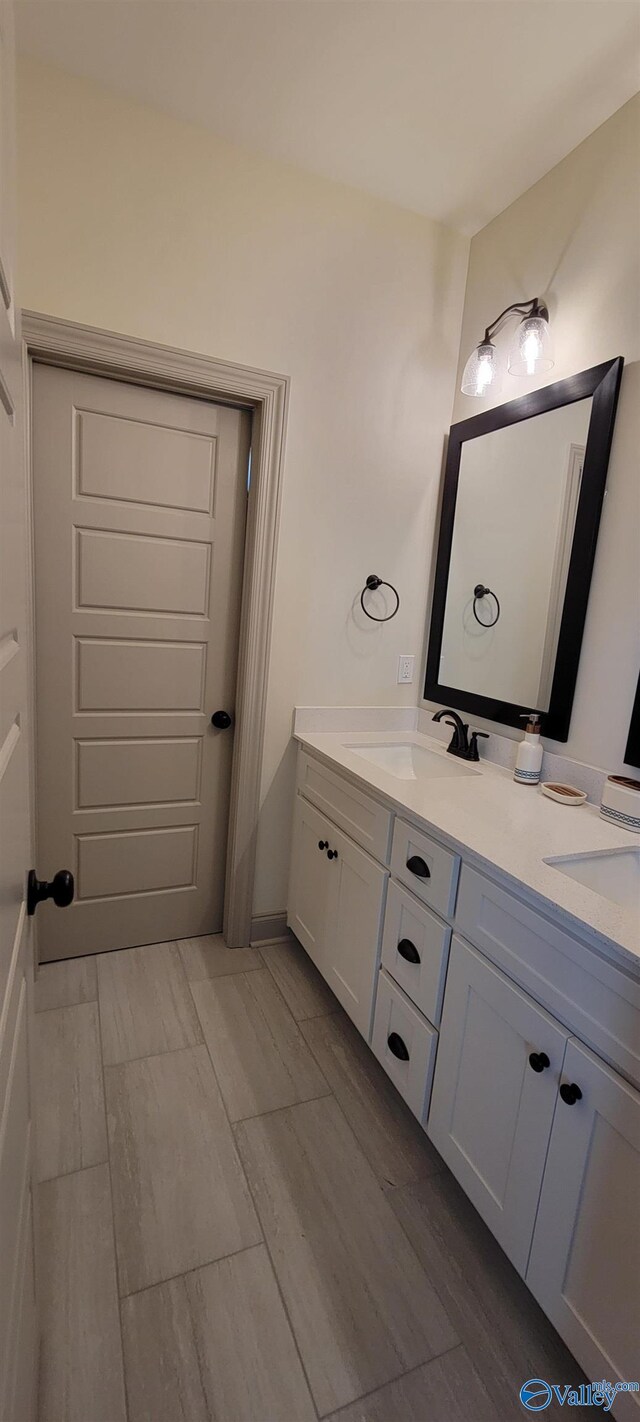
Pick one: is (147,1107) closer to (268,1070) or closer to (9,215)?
(268,1070)

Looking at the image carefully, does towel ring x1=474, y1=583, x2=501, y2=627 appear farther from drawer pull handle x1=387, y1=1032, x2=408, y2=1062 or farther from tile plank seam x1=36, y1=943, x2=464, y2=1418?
tile plank seam x1=36, y1=943, x2=464, y2=1418

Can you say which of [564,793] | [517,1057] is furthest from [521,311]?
[517,1057]

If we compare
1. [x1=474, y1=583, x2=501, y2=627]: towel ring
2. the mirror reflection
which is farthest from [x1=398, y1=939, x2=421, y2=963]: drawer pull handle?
[x1=474, y1=583, x2=501, y2=627]: towel ring

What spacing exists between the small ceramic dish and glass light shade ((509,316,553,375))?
4.06 ft

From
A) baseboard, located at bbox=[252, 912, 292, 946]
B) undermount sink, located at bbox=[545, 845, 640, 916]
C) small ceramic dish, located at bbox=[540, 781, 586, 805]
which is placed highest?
small ceramic dish, located at bbox=[540, 781, 586, 805]

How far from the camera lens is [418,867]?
4.83 feet

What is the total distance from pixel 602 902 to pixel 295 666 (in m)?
1.37

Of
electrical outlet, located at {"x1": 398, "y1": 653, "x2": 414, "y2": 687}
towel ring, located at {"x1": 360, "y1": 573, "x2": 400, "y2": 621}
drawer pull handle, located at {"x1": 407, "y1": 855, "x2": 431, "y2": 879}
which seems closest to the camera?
drawer pull handle, located at {"x1": 407, "y1": 855, "x2": 431, "y2": 879}

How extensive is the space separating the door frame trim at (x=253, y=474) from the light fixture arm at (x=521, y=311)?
27.2 inches

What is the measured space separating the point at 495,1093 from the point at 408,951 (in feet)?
1.22

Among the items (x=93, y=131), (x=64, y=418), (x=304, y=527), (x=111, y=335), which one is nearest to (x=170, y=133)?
(x=93, y=131)

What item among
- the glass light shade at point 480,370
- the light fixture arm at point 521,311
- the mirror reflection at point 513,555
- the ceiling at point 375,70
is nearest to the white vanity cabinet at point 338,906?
the mirror reflection at point 513,555

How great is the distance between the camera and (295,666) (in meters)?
2.19

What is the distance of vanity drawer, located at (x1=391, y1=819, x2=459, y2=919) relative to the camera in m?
1.36
